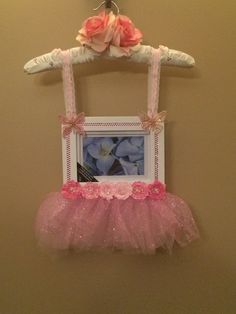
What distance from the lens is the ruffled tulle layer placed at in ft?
2.22

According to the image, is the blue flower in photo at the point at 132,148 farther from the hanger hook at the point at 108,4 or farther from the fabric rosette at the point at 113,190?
the hanger hook at the point at 108,4

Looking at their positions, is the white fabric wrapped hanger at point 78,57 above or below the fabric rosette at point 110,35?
below

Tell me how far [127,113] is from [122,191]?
0.19m

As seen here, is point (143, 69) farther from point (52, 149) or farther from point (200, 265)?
point (200, 265)

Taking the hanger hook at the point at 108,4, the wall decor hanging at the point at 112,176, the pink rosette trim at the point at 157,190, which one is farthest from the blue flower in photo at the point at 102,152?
the hanger hook at the point at 108,4

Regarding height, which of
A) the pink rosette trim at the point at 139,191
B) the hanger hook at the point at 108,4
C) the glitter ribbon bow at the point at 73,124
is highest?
the hanger hook at the point at 108,4

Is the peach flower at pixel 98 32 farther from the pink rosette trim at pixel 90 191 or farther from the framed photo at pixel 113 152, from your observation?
the pink rosette trim at pixel 90 191

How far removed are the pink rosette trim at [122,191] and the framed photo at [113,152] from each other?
0.06 feet

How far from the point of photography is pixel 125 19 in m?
0.66

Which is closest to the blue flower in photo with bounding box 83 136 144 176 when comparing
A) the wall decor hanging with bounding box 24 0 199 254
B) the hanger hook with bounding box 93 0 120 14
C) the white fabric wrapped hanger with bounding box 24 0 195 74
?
the wall decor hanging with bounding box 24 0 199 254

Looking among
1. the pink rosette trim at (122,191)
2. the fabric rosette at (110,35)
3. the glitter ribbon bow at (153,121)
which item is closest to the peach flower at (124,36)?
the fabric rosette at (110,35)

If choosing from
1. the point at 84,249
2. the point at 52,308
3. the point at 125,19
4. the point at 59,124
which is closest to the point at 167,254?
the point at 84,249

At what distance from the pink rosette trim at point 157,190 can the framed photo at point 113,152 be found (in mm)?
15

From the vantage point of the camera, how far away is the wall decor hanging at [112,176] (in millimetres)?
679
